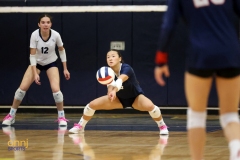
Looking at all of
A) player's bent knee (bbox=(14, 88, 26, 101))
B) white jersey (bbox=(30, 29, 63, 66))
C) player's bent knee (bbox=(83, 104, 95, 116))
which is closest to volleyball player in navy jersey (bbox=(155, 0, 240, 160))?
player's bent knee (bbox=(83, 104, 95, 116))

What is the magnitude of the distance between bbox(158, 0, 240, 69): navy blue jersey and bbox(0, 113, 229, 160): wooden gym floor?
206 cm

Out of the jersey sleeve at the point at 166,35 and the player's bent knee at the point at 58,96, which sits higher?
the jersey sleeve at the point at 166,35

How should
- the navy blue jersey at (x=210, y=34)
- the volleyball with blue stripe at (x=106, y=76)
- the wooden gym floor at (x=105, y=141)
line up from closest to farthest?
the navy blue jersey at (x=210, y=34), the wooden gym floor at (x=105, y=141), the volleyball with blue stripe at (x=106, y=76)

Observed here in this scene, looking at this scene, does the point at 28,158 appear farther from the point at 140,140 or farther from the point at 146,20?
the point at 146,20

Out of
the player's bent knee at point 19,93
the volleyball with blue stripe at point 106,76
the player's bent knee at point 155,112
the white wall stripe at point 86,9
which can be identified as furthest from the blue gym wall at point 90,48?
the volleyball with blue stripe at point 106,76

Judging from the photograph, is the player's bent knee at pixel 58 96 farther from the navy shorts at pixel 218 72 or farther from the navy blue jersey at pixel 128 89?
the navy shorts at pixel 218 72

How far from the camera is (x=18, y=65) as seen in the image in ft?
42.3

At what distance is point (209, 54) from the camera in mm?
3961

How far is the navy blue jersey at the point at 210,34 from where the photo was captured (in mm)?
3957

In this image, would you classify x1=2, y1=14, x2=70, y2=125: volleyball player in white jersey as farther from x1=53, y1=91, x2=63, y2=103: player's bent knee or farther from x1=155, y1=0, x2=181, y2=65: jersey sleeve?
x1=155, y1=0, x2=181, y2=65: jersey sleeve

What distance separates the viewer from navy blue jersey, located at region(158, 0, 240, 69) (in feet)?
13.0

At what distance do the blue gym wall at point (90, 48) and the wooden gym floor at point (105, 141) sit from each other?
70.9 inches

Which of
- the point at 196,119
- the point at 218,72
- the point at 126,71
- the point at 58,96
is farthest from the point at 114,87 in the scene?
the point at 218,72

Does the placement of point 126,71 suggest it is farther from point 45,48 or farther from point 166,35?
point 166,35
